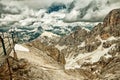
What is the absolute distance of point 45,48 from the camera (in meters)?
40.6

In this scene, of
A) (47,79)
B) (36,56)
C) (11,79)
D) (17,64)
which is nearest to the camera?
(11,79)

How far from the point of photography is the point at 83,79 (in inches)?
1389

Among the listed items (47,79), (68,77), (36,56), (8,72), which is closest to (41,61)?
(36,56)

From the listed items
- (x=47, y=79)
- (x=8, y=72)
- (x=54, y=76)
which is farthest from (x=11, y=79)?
(x=54, y=76)

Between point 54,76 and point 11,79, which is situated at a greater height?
point 11,79

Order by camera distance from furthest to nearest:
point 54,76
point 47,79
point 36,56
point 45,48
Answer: point 45,48, point 36,56, point 54,76, point 47,79

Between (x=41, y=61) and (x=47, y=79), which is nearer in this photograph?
(x=47, y=79)

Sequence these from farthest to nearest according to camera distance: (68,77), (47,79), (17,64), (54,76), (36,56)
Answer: (36,56) < (68,77) < (54,76) < (47,79) < (17,64)

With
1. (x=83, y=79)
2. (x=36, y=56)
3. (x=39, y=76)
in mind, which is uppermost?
(x=39, y=76)

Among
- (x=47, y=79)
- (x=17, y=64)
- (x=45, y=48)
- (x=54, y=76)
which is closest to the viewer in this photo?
(x=17, y=64)

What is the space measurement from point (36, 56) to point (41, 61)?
1.66m

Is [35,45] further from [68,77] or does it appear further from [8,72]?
[8,72]

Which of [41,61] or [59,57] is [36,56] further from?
[59,57]

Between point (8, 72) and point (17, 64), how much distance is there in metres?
1.49
